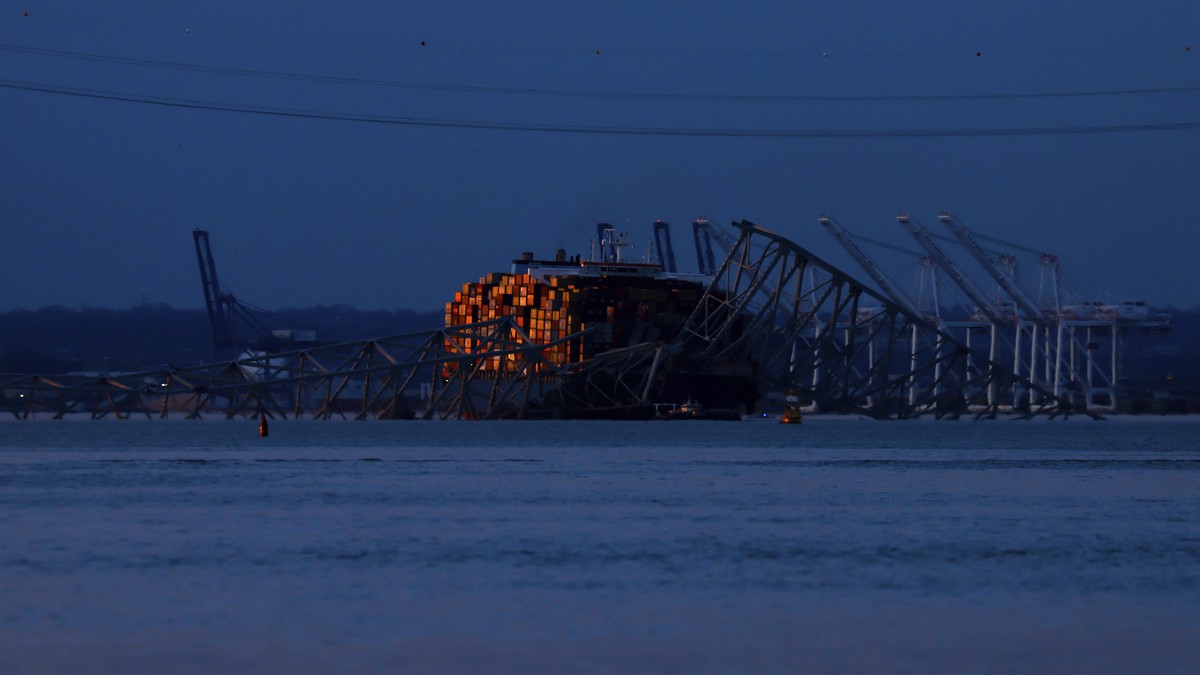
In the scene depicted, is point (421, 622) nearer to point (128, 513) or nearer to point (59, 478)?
point (128, 513)

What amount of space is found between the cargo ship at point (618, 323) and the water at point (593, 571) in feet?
226

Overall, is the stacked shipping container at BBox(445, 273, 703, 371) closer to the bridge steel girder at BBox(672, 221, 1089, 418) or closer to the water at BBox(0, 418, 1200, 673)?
the bridge steel girder at BBox(672, 221, 1089, 418)

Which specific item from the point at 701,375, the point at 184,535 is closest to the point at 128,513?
the point at 184,535

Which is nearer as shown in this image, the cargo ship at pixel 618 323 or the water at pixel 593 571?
the water at pixel 593 571

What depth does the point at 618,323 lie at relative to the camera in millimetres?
135750

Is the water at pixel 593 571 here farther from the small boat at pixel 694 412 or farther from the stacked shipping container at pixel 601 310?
the stacked shipping container at pixel 601 310

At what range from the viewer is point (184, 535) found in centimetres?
3114

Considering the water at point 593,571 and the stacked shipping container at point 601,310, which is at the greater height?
the stacked shipping container at point 601,310

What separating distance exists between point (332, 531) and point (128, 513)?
255 inches

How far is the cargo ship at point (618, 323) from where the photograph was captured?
125500mm

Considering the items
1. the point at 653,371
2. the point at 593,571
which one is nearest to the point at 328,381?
the point at 653,371

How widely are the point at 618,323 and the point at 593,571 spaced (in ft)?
362

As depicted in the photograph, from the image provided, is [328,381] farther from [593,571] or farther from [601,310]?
[593,571]

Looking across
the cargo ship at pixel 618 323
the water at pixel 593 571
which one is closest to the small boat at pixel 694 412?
the cargo ship at pixel 618 323
